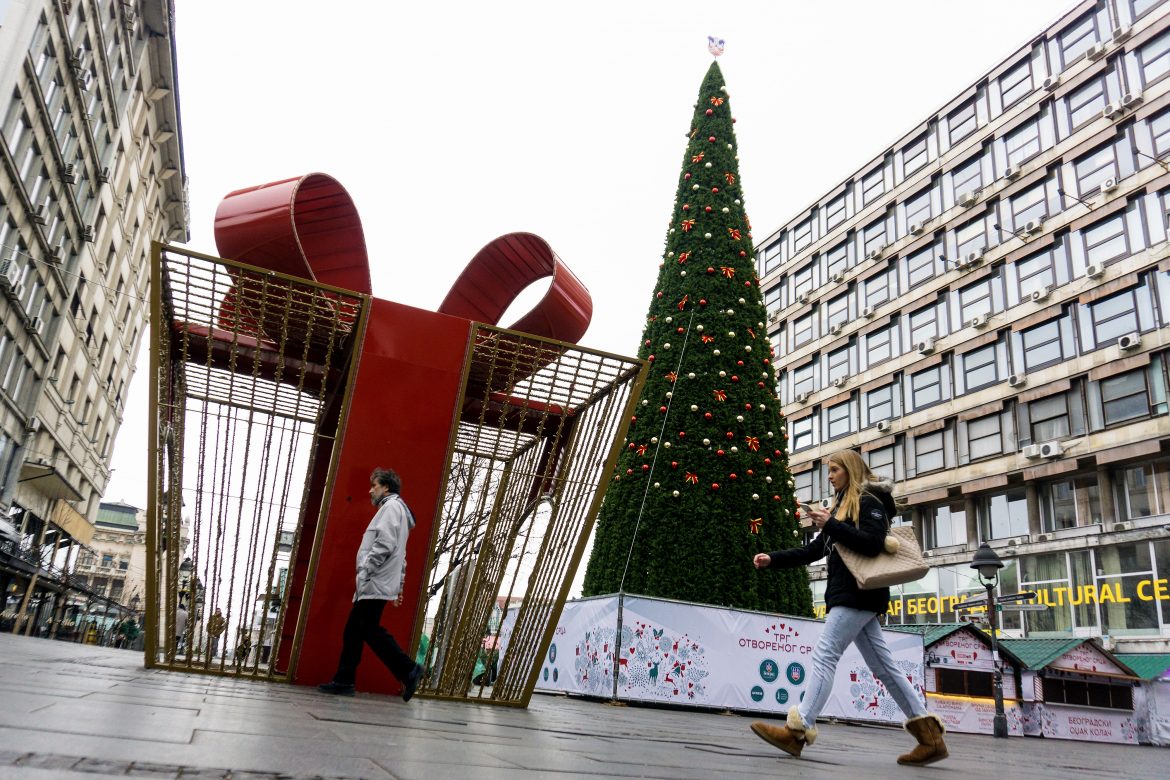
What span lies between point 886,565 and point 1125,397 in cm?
2579

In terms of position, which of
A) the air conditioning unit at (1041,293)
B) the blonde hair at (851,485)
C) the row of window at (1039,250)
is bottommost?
the blonde hair at (851,485)

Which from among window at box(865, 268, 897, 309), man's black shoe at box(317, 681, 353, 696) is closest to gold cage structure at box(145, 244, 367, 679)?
man's black shoe at box(317, 681, 353, 696)

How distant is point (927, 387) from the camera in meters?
33.2

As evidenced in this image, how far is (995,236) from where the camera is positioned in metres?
31.5

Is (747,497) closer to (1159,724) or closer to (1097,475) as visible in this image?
(1159,724)

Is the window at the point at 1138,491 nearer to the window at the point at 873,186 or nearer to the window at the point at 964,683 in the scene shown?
the window at the point at 964,683

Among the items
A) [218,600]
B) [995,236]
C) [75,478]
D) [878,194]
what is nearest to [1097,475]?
[995,236]

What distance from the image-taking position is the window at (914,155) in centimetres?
3634

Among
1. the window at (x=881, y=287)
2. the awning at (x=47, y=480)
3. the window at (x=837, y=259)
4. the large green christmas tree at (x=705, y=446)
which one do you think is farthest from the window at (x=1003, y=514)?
the awning at (x=47, y=480)

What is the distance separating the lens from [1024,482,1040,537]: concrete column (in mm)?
27528

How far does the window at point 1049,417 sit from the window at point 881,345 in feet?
24.8

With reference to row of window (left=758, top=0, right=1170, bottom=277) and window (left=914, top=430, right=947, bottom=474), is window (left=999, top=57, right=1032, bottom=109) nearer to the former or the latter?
row of window (left=758, top=0, right=1170, bottom=277)

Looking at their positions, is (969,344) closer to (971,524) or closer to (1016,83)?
(971,524)

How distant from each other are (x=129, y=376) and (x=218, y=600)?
42.0m
